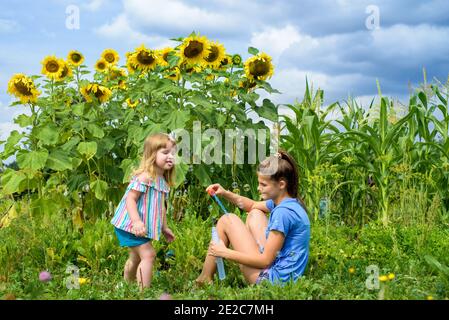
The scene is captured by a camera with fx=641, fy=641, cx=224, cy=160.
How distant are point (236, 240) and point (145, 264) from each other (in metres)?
0.57

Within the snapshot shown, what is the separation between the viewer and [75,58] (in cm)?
619

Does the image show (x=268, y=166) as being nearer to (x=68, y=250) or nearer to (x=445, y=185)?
(x=68, y=250)

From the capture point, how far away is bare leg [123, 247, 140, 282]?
397cm

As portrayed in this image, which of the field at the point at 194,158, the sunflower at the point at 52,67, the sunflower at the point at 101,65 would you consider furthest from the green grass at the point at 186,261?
the sunflower at the point at 101,65

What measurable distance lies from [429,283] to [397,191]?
2.51 metres

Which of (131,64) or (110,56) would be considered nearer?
(131,64)

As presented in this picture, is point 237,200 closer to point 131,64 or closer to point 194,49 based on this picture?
point 194,49

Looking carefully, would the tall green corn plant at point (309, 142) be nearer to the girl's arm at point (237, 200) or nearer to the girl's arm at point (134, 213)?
the girl's arm at point (237, 200)

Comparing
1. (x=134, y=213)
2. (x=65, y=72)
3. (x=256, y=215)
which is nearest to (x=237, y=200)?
(x=256, y=215)

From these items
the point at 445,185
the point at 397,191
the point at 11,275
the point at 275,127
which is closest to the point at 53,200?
the point at 11,275

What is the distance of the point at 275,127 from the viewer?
5.82 m

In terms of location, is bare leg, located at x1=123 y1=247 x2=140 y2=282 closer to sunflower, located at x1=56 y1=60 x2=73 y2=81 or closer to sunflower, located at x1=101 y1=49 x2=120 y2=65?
sunflower, located at x1=56 y1=60 x2=73 y2=81

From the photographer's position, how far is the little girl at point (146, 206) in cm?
384
